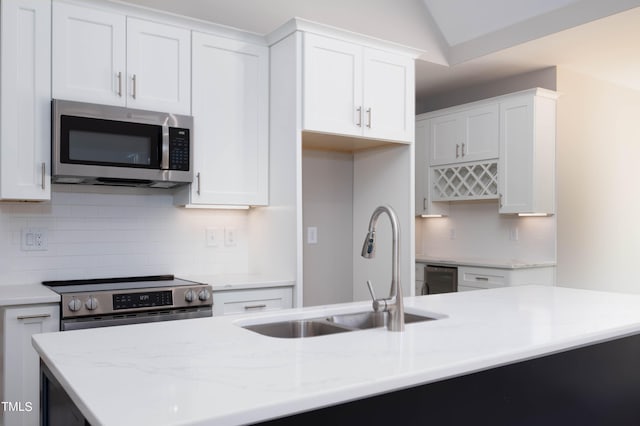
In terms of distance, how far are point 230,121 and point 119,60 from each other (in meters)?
0.73

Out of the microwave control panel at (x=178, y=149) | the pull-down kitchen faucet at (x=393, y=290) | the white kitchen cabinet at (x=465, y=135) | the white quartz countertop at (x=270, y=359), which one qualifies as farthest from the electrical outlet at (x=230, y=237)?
the white kitchen cabinet at (x=465, y=135)

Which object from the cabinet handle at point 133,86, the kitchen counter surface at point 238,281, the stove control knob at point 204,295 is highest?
the cabinet handle at point 133,86

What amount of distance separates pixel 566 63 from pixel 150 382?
4545 millimetres

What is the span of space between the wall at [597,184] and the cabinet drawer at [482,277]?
62 centimetres

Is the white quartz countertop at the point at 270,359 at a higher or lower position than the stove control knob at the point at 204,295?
higher

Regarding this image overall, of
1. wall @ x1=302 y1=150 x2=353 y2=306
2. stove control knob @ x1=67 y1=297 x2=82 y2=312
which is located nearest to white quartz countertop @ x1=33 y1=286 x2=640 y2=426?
stove control knob @ x1=67 y1=297 x2=82 y2=312

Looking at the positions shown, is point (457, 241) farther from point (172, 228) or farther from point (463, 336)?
point (463, 336)

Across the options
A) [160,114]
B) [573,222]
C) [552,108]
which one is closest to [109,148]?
[160,114]

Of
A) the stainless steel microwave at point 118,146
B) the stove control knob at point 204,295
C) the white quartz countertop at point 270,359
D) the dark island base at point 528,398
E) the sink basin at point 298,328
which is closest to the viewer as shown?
the white quartz countertop at point 270,359

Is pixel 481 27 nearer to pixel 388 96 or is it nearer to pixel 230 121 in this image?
pixel 388 96

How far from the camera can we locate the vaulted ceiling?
3.73 metres

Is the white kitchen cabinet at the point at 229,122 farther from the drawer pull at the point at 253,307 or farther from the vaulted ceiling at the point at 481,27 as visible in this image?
the drawer pull at the point at 253,307

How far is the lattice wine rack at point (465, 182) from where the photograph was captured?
16.0ft

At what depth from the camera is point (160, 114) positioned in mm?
3121
